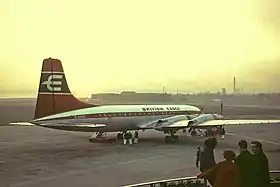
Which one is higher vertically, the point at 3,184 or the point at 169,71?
the point at 169,71

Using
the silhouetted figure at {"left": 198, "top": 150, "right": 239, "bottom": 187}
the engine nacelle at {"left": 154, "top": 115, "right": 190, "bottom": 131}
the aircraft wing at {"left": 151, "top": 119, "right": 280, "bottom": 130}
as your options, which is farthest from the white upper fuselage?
the silhouetted figure at {"left": 198, "top": 150, "right": 239, "bottom": 187}

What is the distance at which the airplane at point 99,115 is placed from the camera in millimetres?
14695

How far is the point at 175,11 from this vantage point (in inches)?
476

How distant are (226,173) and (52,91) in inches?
416

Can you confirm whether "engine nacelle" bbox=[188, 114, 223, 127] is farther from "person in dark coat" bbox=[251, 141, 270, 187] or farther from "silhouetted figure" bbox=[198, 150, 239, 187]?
"silhouetted figure" bbox=[198, 150, 239, 187]

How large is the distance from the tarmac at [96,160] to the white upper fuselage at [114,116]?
774mm

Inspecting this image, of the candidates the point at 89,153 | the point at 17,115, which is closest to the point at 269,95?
the point at 89,153

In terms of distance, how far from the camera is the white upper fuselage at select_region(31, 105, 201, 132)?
1559 cm

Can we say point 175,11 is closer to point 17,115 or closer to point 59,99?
point 59,99

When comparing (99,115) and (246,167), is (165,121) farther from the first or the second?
(246,167)

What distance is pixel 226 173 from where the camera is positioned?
194 inches

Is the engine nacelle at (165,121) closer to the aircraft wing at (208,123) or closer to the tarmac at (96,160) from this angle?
the aircraft wing at (208,123)

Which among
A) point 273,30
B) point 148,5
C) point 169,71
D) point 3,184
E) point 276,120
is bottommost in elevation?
point 3,184

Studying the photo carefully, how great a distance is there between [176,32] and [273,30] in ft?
8.59
